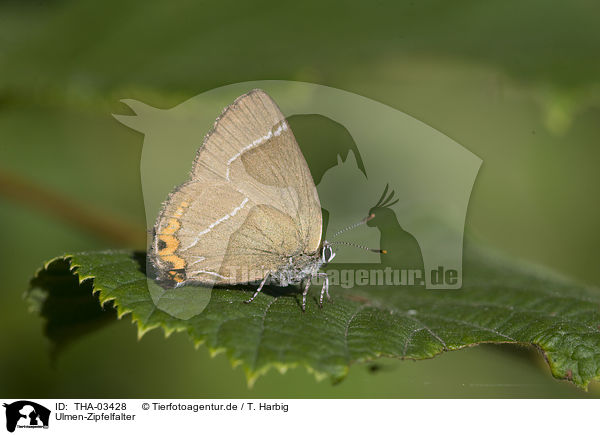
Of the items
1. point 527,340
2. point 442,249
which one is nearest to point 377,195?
point 442,249

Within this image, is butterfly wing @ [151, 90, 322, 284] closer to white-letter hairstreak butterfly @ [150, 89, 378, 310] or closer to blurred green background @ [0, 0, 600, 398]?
white-letter hairstreak butterfly @ [150, 89, 378, 310]

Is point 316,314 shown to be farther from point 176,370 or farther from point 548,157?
point 548,157

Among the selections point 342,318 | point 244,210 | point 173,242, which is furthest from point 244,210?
point 342,318

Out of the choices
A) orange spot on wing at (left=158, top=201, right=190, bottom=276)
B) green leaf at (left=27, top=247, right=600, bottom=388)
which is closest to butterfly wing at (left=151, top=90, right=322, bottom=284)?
orange spot on wing at (left=158, top=201, right=190, bottom=276)

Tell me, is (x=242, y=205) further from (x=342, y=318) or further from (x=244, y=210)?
(x=342, y=318)

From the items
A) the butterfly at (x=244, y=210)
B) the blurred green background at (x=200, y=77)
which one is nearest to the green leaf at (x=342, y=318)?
the butterfly at (x=244, y=210)

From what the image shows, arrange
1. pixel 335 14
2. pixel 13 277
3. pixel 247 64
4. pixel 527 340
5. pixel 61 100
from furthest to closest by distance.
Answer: pixel 13 277, pixel 335 14, pixel 247 64, pixel 61 100, pixel 527 340
